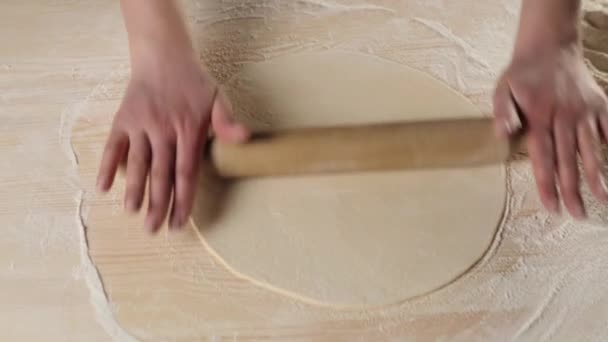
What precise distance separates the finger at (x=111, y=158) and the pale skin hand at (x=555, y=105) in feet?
1.51

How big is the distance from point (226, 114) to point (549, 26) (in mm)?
460

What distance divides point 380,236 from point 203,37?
17.9 inches

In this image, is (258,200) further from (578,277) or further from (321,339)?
(578,277)

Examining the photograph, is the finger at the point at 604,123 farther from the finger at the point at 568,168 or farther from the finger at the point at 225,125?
the finger at the point at 225,125

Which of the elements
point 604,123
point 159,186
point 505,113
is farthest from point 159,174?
point 604,123

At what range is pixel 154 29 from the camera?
0.92 meters

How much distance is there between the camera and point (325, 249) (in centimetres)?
79

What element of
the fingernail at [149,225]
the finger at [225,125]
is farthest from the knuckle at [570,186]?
the fingernail at [149,225]

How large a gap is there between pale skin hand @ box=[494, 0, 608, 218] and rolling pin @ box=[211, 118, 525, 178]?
34mm

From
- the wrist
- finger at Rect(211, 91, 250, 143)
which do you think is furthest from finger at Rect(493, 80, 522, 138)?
the wrist

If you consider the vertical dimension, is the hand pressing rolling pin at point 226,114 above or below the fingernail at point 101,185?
above

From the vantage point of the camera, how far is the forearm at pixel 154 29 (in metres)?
0.90

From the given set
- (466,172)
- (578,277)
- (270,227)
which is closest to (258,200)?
(270,227)

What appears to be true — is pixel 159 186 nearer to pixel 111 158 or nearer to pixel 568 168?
pixel 111 158
